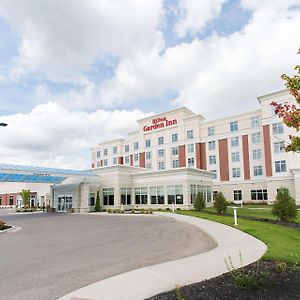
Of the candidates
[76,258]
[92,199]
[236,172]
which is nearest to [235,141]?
[236,172]

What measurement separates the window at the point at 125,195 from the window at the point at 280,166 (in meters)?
24.2

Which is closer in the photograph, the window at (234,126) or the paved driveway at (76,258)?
the paved driveway at (76,258)

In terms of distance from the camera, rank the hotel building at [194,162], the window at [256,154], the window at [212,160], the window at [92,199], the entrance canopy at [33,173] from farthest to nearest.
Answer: the window at [212,160]
the window at [256,154]
the window at [92,199]
the hotel building at [194,162]
the entrance canopy at [33,173]

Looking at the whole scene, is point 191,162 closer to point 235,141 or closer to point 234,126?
point 235,141

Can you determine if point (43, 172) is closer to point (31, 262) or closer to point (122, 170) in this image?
point (122, 170)


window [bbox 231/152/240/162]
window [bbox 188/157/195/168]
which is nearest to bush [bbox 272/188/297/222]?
window [bbox 231/152/240/162]

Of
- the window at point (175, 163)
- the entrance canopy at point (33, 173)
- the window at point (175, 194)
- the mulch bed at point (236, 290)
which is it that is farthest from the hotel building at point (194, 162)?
the mulch bed at point (236, 290)

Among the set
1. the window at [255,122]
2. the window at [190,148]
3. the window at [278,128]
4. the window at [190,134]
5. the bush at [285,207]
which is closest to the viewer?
the bush at [285,207]

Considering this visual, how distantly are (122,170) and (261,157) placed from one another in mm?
25675

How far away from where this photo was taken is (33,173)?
37.3 m

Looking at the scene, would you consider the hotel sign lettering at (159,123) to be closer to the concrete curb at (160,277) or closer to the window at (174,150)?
the window at (174,150)

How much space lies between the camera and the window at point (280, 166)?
1866 inches

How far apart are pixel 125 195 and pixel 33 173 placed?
12.8 metres

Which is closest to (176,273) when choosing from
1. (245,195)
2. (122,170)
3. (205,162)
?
(122,170)
